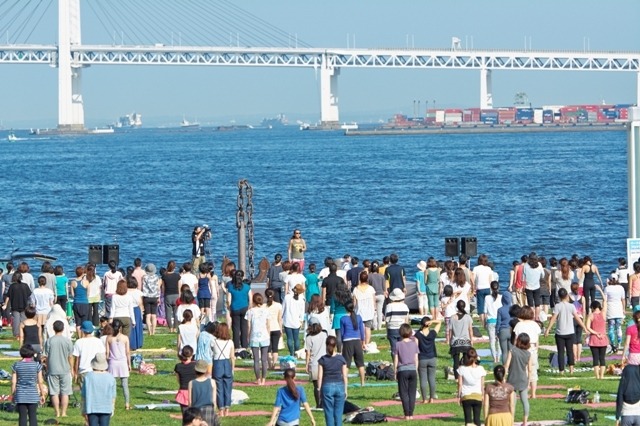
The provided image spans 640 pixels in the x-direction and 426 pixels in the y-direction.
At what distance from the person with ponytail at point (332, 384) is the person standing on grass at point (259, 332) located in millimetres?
2797

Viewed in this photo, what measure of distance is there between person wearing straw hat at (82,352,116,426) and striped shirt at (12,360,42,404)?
78 centimetres

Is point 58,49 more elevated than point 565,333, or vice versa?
point 58,49

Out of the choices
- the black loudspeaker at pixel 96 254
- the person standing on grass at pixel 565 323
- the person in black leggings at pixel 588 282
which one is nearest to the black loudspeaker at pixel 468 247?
the person in black leggings at pixel 588 282

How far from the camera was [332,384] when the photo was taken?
12836 millimetres

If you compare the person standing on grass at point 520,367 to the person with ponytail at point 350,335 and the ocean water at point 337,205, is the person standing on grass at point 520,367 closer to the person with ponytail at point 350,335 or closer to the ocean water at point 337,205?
the person with ponytail at point 350,335

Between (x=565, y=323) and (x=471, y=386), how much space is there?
4.09m

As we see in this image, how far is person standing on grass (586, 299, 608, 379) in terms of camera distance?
16.6 meters

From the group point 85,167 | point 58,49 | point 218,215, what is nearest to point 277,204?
point 218,215

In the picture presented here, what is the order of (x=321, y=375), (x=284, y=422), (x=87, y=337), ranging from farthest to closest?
1. (x=87, y=337)
2. (x=321, y=375)
3. (x=284, y=422)

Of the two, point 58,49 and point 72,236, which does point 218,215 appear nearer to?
point 72,236

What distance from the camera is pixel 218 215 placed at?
65062 mm

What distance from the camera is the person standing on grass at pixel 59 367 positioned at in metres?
14.2

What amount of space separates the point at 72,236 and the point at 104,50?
137791 mm

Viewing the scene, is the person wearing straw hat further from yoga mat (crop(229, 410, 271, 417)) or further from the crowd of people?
yoga mat (crop(229, 410, 271, 417))
